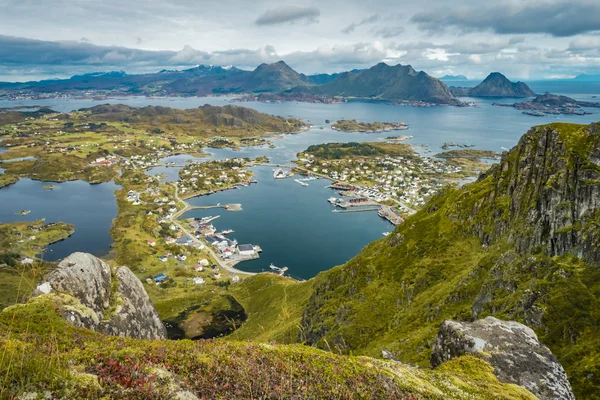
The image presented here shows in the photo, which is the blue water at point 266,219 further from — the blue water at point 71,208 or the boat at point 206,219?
the boat at point 206,219

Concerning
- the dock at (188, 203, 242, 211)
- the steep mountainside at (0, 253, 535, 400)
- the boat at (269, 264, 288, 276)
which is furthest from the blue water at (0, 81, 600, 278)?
the steep mountainside at (0, 253, 535, 400)

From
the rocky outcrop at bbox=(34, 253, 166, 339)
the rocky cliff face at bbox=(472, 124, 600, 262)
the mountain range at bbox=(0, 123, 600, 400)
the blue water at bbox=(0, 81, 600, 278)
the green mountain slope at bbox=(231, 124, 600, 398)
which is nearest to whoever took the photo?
the mountain range at bbox=(0, 123, 600, 400)

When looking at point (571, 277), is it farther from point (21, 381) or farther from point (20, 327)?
point (20, 327)

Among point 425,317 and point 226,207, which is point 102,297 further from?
point 226,207

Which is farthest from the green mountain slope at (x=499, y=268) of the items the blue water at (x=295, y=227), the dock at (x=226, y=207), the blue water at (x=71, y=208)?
the dock at (x=226, y=207)

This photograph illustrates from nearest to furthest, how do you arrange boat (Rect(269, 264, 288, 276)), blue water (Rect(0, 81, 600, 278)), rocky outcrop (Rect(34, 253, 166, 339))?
rocky outcrop (Rect(34, 253, 166, 339)) < boat (Rect(269, 264, 288, 276)) < blue water (Rect(0, 81, 600, 278))

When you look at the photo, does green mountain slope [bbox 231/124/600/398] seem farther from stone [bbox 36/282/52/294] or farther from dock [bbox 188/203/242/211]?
dock [bbox 188/203/242/211]

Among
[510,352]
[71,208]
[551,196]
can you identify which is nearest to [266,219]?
[71,208]
